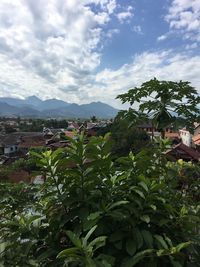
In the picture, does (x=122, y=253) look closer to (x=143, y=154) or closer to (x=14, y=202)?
(x=143, y=154)

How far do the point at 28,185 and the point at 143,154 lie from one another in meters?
0.79

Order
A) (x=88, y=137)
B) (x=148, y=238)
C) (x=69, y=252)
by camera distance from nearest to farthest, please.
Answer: (x=69, y=252), (x=148, y=238), (x=88, y=137)

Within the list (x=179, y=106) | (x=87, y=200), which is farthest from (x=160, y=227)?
(x=179, y=106)

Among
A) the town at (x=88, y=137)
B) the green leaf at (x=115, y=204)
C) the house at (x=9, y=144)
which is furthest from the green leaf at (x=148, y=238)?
the house at (x=9, y=144)

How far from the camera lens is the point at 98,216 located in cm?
167

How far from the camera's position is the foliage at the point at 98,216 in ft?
5.52

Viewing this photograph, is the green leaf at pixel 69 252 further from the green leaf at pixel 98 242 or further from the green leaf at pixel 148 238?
the green leaf at pixel 148 238

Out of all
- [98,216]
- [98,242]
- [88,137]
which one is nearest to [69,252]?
[98,242]

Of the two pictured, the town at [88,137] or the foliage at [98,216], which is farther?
the town at [88,137]

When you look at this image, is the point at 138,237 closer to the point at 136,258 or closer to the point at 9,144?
the point at 136,258

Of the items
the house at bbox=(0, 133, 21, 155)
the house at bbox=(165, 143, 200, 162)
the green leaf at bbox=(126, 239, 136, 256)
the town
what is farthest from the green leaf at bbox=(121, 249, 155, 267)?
the house at bbox=(0, 133, 21, 155)

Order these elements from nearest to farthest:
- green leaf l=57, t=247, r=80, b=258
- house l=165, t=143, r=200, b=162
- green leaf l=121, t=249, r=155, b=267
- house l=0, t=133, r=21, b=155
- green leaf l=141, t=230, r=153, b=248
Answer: green leaf l=57, t=247, r=80, b=258, green leaf l=121, t=249, r=155, b=267, green leaf l=141, t=230, r=153, b=248, house l=165, t=143, r=200, b=162, house l=0, t=133, r=21, b=155

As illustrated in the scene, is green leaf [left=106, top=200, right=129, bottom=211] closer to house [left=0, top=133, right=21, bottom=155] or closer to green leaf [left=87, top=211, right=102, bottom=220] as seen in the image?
green leaf [left=87, top=211, right=102, bottom=220]

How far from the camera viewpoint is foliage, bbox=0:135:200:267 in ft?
5.52
